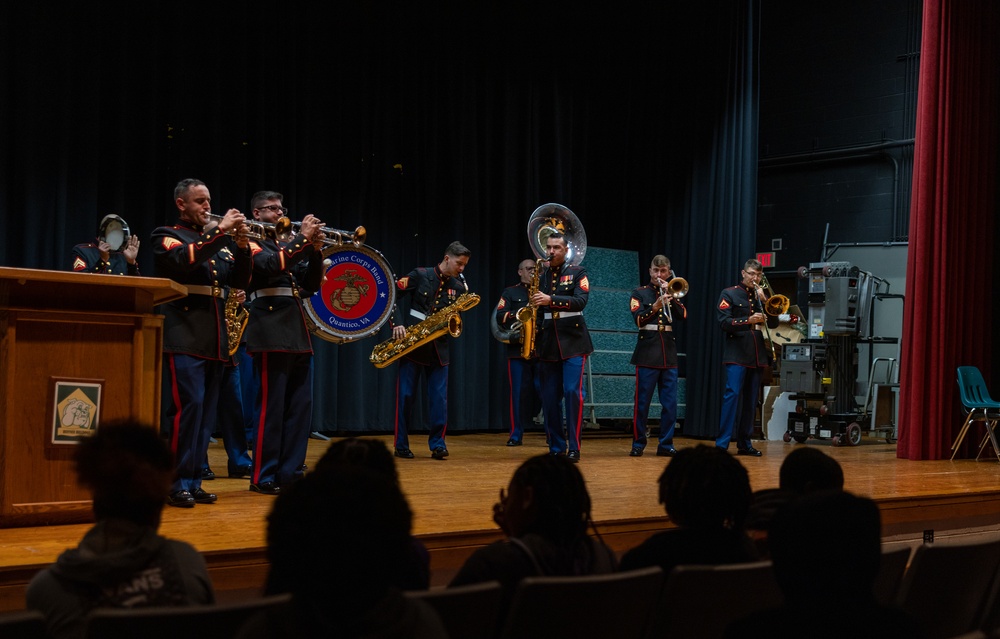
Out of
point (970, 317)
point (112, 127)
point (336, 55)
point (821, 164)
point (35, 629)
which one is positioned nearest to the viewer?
point (35, 629)

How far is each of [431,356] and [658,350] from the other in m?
1.95

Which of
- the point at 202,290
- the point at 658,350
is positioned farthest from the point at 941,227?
the point at 202,290

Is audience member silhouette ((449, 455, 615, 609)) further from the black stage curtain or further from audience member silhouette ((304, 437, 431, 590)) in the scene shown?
the black stage curtain

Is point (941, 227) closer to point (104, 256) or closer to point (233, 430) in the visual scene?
point (233, 430)

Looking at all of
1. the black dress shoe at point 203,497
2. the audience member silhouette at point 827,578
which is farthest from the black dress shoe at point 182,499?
the audience member silhouette at point 827,578

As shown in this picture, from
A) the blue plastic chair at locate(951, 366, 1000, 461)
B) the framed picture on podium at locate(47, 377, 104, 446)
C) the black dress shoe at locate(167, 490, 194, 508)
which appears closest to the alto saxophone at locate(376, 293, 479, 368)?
the black dress shoe at locate(167, 490, 194, 508)

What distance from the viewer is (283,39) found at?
8961 millimetres

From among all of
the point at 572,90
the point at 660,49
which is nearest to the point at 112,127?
the point at 572,90

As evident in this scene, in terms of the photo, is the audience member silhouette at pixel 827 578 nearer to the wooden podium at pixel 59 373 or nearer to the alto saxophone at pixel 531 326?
the wooden podium at pixel 59 373

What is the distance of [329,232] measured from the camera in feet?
17.3

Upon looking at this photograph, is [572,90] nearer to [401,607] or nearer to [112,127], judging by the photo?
[112,127]

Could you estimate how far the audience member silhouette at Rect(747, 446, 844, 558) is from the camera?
279 cm

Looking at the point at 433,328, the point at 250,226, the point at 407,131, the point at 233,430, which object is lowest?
the point at 233,430

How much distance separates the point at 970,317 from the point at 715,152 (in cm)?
312
